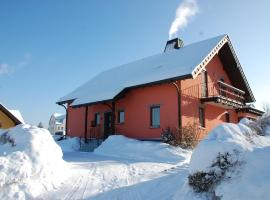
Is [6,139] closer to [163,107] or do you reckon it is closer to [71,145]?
[163,107]

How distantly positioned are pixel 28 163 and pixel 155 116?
1099cm

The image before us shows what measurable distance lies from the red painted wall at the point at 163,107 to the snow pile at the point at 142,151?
178 cm

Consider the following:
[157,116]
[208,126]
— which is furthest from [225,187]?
[208,126]

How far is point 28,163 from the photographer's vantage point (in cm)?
769

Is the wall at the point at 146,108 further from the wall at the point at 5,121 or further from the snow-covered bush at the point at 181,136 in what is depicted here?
the wall at the point at 5,121

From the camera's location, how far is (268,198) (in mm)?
4551

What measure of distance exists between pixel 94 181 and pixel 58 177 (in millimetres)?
1039

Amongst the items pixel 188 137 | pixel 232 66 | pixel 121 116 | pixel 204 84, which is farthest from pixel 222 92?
pixel 121 116

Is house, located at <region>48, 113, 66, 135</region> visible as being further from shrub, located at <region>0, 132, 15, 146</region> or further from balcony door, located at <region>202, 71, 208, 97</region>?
shrub, located at <region>0, 132, 15, 146</region>

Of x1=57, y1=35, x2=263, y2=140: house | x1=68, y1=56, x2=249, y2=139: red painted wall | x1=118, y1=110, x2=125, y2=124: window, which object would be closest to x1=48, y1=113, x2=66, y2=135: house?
x1=57, y1=35, x2=263, y2=140: house

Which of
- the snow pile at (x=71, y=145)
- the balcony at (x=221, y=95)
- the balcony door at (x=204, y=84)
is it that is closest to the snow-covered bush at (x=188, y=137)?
the balcony at (x=221, y=95)

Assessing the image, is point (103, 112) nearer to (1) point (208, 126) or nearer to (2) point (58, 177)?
(1) point (208, 126)

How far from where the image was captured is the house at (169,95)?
1706 centimetres

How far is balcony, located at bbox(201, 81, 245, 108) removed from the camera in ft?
59.9
